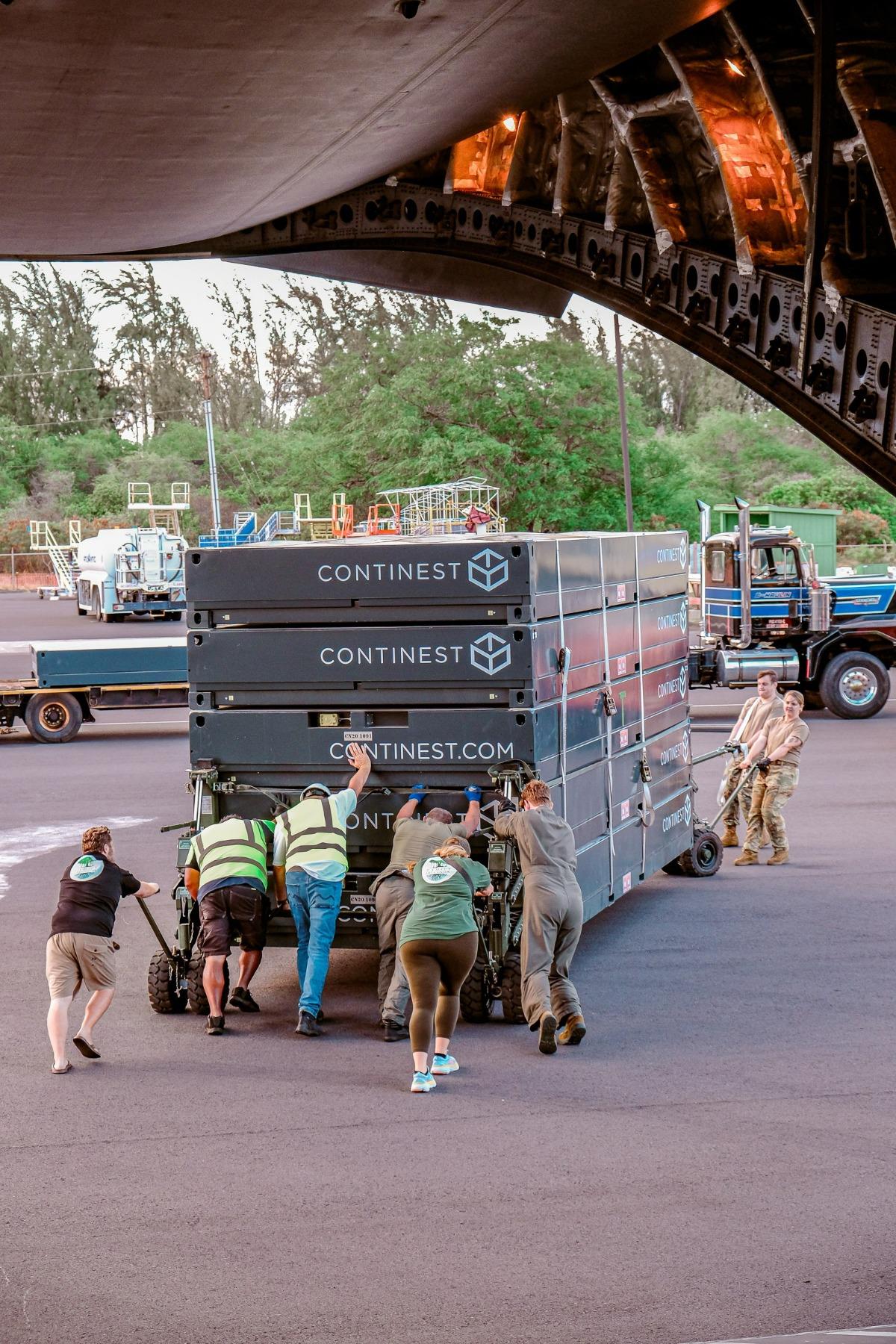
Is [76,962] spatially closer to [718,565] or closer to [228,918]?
[228,918]

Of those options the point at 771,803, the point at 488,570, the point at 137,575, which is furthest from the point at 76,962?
the point at 137,575

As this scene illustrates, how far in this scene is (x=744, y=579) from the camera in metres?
24.8

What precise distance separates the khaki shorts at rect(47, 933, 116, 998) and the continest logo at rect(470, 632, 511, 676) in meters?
2.99

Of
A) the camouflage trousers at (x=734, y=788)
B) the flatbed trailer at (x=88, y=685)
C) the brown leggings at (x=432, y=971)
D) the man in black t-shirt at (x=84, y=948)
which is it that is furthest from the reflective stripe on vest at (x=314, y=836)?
the flatbed trailer at (x=88, y=685)

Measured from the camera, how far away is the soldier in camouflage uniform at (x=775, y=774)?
46.0 feet

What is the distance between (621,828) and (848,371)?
32.1 ft

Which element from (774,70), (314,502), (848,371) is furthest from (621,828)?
(314,502)

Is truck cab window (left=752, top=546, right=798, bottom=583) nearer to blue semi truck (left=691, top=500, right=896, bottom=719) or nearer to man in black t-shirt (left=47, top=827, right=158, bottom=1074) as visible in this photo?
blue semi truck (left=691, top=500, right=896, bottom=719)

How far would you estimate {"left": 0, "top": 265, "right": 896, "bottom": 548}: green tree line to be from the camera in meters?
56.5

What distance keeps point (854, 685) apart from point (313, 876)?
17190 mm

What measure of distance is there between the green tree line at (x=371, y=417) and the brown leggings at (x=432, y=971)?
47.3m

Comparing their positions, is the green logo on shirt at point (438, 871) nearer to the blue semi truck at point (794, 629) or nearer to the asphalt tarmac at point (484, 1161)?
the asphalt tarmac at point (484, 1161)

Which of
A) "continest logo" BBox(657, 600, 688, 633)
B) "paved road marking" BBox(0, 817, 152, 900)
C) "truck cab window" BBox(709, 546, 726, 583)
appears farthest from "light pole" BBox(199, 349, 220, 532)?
"continest logo" BBox(657, 600, 688, 633)

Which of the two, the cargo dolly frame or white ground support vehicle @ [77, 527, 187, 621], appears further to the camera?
white ground support vehicle @ [77, 527, 187, 621]
